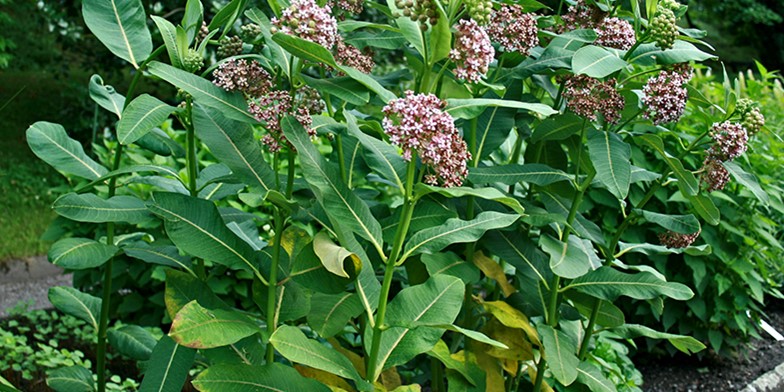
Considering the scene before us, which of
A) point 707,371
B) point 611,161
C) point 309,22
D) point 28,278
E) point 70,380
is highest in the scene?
point 309,22

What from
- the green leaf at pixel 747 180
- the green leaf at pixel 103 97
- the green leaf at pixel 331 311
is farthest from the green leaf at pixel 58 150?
the green leaf at pixel 747 180

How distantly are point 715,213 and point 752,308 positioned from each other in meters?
2.63

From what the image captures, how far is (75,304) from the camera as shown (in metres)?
2.64

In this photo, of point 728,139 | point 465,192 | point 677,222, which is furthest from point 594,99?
point 465,192

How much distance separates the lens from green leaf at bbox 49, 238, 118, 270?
2.19 meters

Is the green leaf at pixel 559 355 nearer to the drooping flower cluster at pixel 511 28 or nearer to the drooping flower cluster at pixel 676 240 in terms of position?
the drooping flower cluster at pixel 676 240

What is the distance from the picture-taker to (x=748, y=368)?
4.98m

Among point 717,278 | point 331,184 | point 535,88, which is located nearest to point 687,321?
point 717,278

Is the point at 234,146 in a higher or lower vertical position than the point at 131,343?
higher

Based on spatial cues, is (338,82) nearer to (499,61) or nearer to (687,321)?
(499,61)

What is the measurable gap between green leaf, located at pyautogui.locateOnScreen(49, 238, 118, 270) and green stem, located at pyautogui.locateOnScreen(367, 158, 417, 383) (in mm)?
768

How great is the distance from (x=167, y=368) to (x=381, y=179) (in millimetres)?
1017

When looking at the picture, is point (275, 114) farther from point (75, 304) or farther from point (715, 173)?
point (715, 173)

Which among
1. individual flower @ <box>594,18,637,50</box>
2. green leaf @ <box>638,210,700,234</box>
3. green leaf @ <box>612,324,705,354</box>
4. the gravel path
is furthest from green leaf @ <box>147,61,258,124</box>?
the gravel path
